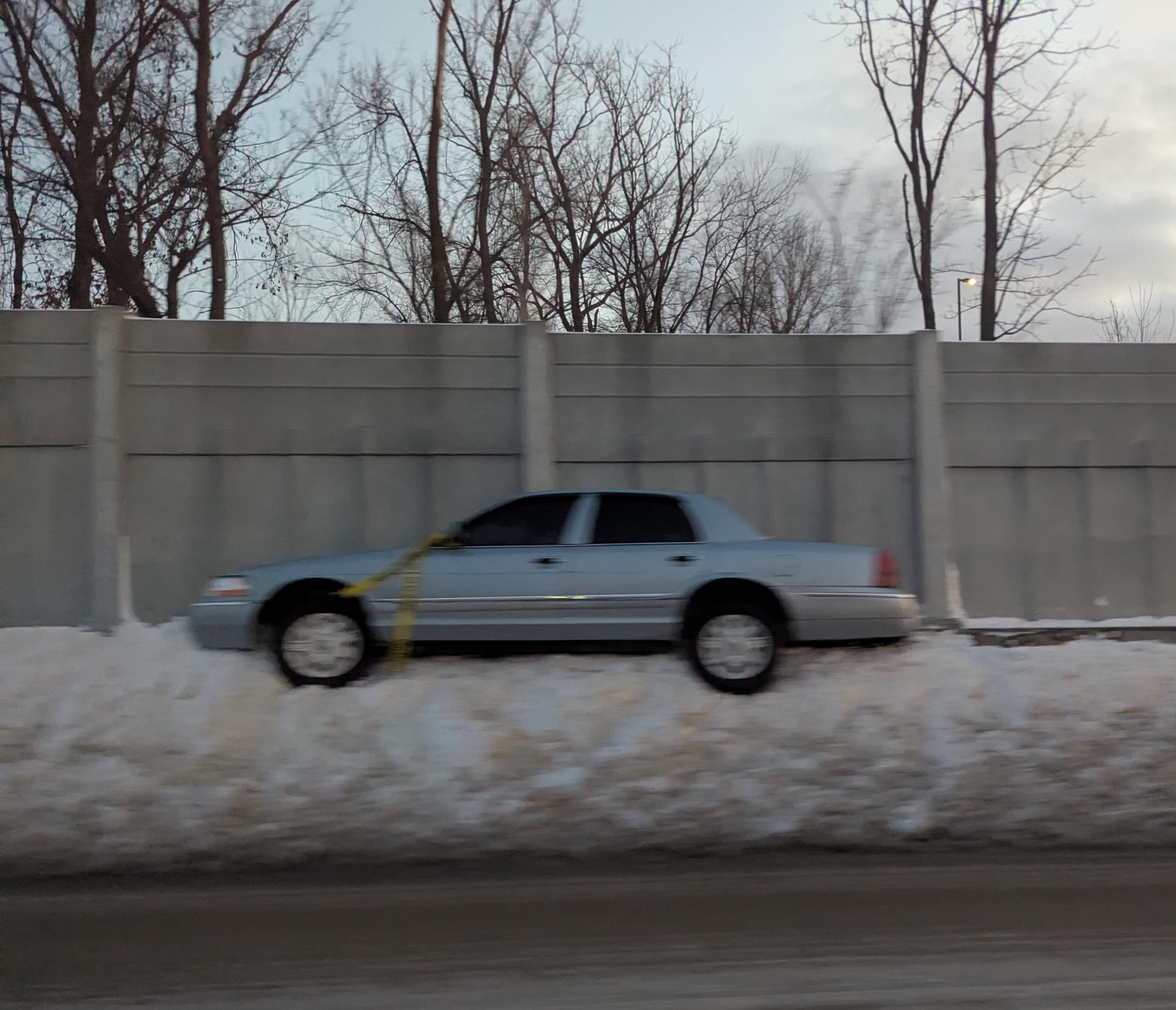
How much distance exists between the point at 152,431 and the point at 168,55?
27.0ft

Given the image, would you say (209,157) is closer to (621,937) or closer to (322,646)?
(322,646)

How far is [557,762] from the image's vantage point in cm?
652

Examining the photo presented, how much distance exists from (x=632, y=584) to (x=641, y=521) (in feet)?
1.78

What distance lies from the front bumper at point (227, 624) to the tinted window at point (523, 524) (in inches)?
63.4

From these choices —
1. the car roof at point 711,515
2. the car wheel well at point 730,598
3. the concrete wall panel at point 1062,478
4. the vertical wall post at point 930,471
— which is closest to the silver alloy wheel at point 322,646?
the car roof at point 711,515

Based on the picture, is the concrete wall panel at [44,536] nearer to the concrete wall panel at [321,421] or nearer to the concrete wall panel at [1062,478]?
the concrete wall panel at [321,421]

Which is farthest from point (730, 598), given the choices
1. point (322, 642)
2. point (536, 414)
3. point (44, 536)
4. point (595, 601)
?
point (44, 536)

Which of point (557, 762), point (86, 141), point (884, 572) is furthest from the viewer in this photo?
point (86, 141)

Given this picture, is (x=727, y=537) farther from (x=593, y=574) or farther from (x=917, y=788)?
(x=917, y=788)

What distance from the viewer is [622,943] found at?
455 cm

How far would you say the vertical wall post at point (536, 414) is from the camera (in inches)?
389

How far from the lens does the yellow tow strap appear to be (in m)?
7.65

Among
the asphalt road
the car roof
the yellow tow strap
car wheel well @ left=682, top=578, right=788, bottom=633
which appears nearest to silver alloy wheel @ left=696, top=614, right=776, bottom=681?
car wheel well @ left=682, top=578, right=788, bottom=633

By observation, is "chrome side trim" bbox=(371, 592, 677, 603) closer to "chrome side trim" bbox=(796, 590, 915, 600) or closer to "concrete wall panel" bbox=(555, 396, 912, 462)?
"chrome side trim" bbox=(796, 590, 915, 600)
